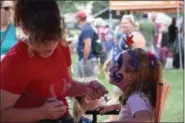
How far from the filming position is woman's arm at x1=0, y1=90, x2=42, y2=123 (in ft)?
6.25

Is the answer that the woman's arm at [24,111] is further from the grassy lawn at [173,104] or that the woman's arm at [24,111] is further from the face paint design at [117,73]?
the grassy lawn at [173,104]

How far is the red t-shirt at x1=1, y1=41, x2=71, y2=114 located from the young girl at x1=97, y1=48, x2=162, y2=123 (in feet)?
1.45

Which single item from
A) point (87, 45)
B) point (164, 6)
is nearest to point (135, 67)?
point (87, 45)

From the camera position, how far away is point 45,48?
193cm

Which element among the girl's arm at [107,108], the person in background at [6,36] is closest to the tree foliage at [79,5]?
the person in background at [6,36]

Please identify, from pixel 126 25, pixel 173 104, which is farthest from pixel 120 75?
pixel 173 104

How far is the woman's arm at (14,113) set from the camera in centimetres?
191

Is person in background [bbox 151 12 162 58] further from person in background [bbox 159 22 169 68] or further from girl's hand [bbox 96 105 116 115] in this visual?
girl's hand [bbox 96 105 116 115]

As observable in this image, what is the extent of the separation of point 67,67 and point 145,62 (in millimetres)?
543

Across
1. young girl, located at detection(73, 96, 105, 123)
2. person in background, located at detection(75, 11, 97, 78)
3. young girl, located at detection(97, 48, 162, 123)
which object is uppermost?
young girl, located at detection(97, 48, 162, 123)

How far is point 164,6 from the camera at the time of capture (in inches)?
612

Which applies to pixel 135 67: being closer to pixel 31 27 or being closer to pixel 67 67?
pixel 67 67

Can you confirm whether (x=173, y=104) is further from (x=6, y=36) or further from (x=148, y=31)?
(x=148, y=31)

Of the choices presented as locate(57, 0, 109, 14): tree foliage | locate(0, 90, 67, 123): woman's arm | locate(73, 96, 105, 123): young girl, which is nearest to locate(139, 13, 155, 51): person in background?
locate(57, 0, 109, 14): tree foliage
